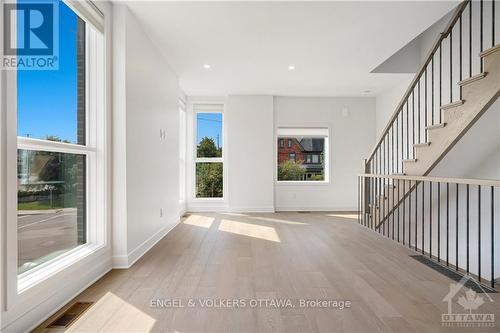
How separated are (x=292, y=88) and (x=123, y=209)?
4169mm

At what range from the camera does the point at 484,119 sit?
137 inches

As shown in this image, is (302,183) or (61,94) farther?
(302,183)

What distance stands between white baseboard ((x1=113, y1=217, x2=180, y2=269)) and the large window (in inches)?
130

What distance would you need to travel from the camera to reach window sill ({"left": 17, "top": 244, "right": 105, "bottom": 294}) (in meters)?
1.70

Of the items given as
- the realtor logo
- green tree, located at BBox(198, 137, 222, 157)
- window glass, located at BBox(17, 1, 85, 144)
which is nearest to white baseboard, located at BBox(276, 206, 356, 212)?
green tree, located at BBox(198, 137, 222, 157)

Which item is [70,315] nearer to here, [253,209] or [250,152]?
[253,209]

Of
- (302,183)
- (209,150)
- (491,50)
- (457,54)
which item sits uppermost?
(457,54)

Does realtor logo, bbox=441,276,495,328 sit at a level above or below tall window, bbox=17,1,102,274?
below

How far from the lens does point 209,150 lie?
6480 mm

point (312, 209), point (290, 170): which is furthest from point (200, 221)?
point (312, 209)

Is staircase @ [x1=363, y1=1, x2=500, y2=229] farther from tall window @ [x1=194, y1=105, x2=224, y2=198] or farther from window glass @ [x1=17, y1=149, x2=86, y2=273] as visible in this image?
window glass @ [x1=17, y1=149, x2=86, y2=273]

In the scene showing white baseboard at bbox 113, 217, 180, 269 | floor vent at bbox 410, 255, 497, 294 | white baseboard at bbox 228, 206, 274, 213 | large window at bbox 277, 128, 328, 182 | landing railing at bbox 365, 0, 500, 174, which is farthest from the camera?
large window at bbox 277, 128, 328, 182

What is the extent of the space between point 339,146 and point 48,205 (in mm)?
5723

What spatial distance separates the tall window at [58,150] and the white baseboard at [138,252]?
0.42 metres
